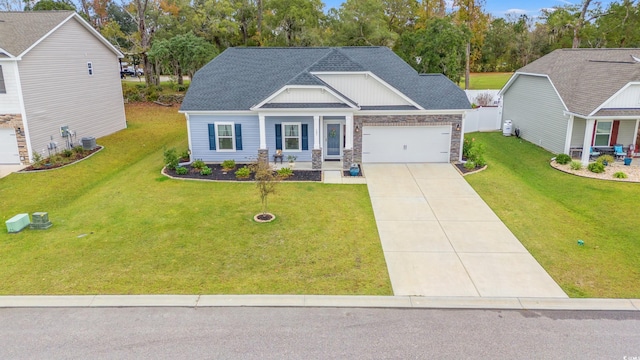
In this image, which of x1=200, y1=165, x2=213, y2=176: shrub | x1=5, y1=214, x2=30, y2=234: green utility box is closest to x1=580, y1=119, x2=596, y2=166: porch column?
x1=200, y1=165, x2=213, y2=176: shrub

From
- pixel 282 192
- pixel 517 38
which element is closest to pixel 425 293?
pixel 282 192

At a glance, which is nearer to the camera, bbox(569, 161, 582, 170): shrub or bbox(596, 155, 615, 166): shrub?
bbox(569, 161, 582, 170): shrub

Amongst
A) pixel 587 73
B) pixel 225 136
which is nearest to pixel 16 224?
pixel 225 136

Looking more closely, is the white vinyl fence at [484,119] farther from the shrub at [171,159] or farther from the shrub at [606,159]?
the shrub at [171,159]

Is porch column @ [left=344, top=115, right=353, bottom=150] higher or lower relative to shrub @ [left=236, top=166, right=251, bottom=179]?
higher

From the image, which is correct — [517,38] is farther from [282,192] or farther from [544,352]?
[544,352]

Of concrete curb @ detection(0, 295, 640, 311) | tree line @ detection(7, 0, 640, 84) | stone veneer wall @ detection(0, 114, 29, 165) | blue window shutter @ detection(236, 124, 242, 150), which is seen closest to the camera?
concrete curb @ detection(0, 295, 640, 311)

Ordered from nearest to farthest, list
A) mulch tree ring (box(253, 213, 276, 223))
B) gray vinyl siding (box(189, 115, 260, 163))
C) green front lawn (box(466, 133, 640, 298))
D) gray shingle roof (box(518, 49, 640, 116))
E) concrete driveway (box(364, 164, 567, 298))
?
concrete driveway (box(364, 164, 567, 298))
green front lawn (box(466, 133, 640, 298))
mulch tree ring (box(253, 213, 276, 223))
gray shingle roof (box(518, 49, 640, 116))
gray vinyl siding (box(189, 115, 260, 163))

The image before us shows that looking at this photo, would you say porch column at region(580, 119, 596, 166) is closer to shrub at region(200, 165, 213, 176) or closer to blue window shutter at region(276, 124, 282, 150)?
blue window shutter at region(276, 124, 282, 150)
